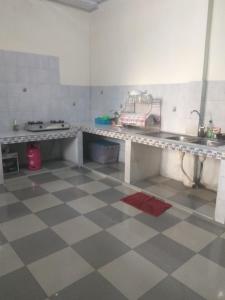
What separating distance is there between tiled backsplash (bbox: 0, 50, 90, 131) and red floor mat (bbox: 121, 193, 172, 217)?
2.21 metres

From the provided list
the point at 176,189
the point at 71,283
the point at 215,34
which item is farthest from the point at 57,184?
the point at 215,34

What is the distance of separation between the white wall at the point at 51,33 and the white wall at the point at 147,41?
8.6 inches

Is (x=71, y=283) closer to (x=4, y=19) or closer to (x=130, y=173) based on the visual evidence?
(x=130, y=173)

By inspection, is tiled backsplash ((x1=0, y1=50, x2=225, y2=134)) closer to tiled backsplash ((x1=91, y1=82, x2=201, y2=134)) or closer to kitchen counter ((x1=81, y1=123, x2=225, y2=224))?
tiled backsplash ((x1=91, y1=82, x2=201, y2=134))

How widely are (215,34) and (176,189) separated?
192cm

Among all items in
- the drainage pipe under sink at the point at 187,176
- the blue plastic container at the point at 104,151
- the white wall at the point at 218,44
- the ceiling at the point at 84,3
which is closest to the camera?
the white wall at the point at 218,44

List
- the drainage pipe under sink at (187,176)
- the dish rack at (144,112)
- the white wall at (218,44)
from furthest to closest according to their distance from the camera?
the dish rack at (144,112)
the drainage pipe under sink at (187,176)
the white wall at (218,44)

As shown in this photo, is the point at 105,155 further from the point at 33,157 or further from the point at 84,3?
the point at 84,3

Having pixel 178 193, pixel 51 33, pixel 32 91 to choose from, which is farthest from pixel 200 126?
pixel 51 33

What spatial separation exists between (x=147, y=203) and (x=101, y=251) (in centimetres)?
97

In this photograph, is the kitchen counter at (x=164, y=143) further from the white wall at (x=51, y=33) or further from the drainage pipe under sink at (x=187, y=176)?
the white wall at (x=51, y=33)

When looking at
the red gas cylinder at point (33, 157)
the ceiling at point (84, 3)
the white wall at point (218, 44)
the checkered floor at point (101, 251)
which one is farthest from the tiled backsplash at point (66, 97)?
the checkered floor at point (101, 251)

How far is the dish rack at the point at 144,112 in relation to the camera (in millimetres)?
3365

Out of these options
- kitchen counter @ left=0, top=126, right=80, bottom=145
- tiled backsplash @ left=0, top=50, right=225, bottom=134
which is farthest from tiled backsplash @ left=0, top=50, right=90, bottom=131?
kitchen counter @ left=0, top=126, right=80, bottom=145
